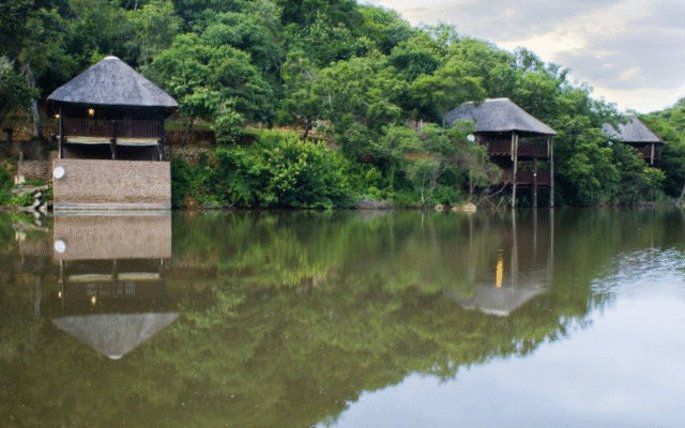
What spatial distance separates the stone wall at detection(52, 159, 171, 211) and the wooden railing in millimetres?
1299

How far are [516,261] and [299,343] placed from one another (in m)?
7.70

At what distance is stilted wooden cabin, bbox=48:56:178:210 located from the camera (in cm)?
2553

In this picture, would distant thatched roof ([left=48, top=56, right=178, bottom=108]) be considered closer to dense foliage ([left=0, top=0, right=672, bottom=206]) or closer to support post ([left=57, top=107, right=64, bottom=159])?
support post ([left=57, top=107, right=64, bottom=159])

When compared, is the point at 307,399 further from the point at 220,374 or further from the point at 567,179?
the point at 567,179

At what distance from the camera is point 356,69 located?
109ft

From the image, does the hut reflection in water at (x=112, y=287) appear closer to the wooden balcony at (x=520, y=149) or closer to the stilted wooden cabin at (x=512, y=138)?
the stilted wooden cabin at (x=512, y=138)

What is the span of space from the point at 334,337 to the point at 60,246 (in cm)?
897

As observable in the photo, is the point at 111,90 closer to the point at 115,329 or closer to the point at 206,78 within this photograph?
the point at 206,78

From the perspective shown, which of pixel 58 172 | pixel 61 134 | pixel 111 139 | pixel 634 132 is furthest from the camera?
pixel 634 132

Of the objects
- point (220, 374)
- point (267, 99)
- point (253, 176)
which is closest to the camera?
point (220, 374)

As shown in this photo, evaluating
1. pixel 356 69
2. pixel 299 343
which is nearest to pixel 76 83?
pixel 356 69

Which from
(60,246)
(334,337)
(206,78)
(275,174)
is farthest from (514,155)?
(334,337)

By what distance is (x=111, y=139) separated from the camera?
2659 cm

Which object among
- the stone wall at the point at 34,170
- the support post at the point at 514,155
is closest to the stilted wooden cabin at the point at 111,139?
the stone wall at the point at 34,170
